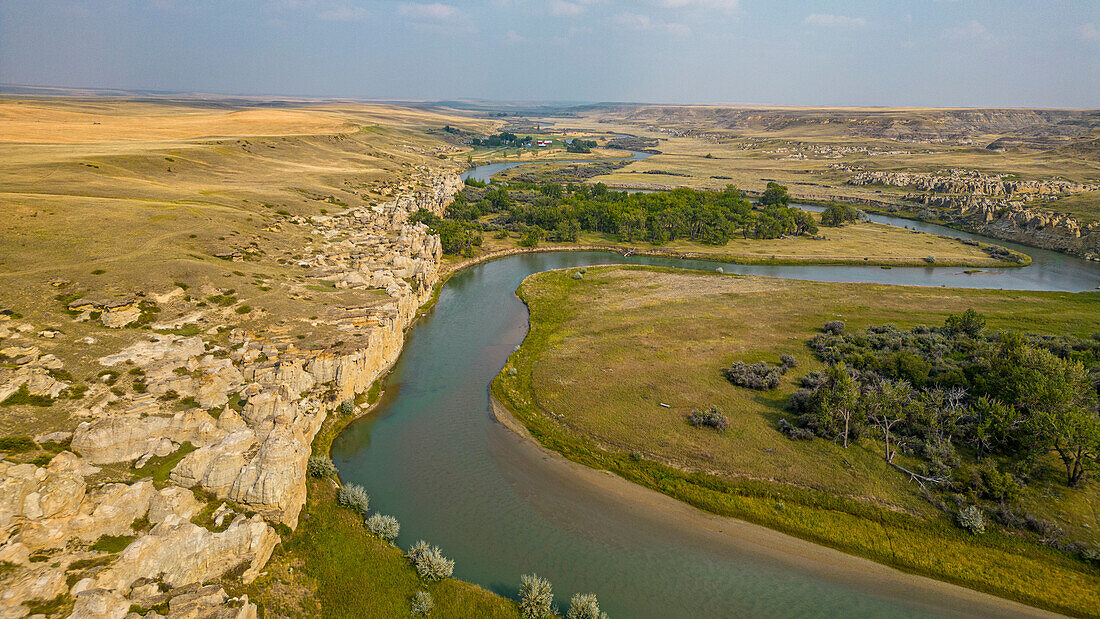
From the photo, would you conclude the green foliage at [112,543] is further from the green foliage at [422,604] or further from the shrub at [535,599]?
the shrub at [535,599]

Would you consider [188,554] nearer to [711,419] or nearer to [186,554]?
[186,554]

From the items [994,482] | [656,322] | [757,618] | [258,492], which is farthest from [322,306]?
[994,482]

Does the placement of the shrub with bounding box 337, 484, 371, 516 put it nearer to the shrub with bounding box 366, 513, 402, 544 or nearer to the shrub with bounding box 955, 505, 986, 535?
the shrub with bounding box 366, 513, 402, 544

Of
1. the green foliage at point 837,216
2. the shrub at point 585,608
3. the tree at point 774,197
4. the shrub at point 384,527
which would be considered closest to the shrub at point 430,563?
the shrub at point 384,527

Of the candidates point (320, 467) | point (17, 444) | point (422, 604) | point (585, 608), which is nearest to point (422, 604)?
point (422, 604)

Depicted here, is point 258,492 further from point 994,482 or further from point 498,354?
point 994,482

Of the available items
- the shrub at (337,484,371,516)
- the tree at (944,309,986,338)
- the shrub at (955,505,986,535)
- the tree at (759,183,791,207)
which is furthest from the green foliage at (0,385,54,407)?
the tree at (759,183,791,207)
